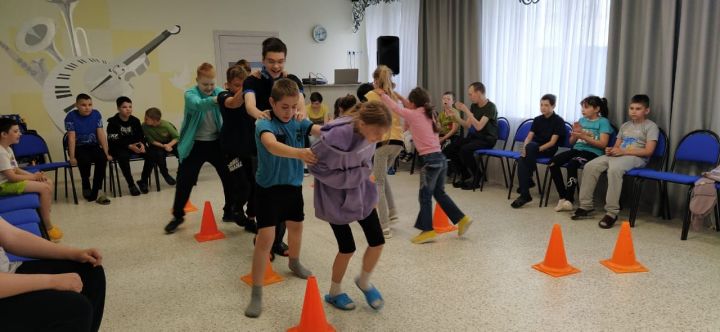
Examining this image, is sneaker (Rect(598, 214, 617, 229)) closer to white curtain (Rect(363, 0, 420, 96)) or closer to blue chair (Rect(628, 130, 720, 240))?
blue chair (Rect(628, 130, 720, 240))

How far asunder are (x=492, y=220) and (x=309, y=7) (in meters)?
5.23

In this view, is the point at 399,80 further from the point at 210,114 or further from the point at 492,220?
the point at 210,114

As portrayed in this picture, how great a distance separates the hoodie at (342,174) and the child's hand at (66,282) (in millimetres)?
998

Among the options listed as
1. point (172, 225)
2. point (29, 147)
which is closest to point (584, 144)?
point (172, 225)

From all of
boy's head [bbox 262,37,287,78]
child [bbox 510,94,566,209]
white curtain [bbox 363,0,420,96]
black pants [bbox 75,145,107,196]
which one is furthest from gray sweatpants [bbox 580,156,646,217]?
black pants [bbox 75,145,107,196]

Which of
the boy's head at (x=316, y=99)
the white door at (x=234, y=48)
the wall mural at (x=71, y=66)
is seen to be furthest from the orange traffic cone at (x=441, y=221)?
the wall mural at (x=71, y=66)

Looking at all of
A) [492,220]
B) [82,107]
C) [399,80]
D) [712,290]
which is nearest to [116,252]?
[82,107]

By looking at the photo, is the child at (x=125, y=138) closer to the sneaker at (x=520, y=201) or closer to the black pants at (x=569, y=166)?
the sneaker at (x=520, y=201)

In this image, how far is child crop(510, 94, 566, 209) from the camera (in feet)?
15.8

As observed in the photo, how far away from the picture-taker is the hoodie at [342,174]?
2.14 meters

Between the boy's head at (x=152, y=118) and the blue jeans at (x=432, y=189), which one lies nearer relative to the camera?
the blue jeans at (x=432, y=189)

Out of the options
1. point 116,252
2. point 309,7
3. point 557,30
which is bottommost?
point 116,252

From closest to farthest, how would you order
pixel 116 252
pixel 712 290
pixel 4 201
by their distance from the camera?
pixel 712 290
pixel 4 201
pixel 116 252

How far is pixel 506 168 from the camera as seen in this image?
234 inches
